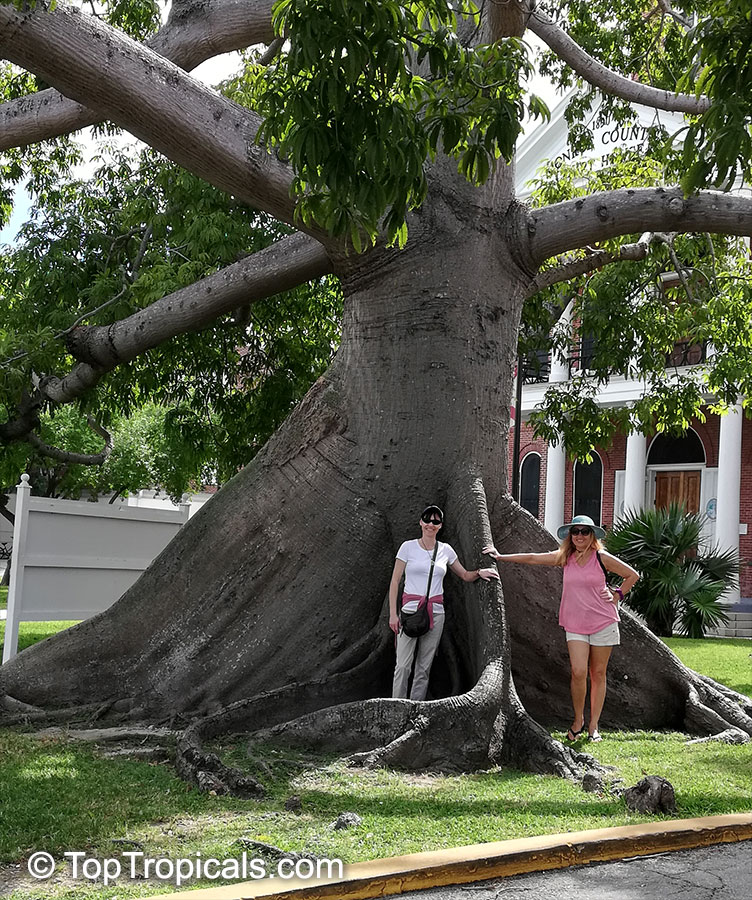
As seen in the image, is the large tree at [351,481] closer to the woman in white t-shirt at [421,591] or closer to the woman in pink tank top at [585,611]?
the woman in white t-shirt at [421,591]

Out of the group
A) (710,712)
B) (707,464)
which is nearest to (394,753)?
(710,712)

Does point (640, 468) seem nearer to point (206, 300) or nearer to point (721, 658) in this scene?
point (721, 658)

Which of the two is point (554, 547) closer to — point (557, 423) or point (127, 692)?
point (127, 692)

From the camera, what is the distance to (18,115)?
8.38 meters

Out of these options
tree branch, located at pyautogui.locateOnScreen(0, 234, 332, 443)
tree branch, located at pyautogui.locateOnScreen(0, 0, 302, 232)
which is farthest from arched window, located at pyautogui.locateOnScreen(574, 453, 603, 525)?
tree branch, located at pyautogui.locateOnScreen(0, 0, 302, 232)

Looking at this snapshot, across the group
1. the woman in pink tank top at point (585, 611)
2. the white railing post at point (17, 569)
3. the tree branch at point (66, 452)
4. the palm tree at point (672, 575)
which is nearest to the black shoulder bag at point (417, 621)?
the woman in pink tank top at point (585, 611)

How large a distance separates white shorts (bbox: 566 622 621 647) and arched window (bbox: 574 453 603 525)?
21.8 m

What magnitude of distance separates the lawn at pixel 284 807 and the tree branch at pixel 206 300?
3948mm

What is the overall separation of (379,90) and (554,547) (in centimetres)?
454

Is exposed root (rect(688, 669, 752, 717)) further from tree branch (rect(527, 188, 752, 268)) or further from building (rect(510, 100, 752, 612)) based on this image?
building (rect(510, 100, 752, 612))

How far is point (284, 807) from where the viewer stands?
542 centimetres

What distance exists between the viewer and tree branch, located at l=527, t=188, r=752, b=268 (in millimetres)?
8547

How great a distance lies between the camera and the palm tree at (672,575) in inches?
780

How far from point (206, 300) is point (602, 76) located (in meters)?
4.59
